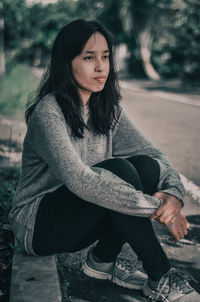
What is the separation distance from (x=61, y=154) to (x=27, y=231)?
0.49 metres

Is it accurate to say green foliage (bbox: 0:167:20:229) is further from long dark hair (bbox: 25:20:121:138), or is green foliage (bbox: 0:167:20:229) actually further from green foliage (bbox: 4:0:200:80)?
green foliage (bbox: 4:0:200:80)

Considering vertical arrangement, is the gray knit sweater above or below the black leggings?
above

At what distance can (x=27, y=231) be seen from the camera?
2.17m

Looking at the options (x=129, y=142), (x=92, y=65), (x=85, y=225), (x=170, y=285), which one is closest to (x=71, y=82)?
(x=92, y=65)

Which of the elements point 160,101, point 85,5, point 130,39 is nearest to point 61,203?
point 160,101

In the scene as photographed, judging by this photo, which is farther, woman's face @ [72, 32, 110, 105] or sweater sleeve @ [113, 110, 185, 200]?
sweater sleeve @ [113, 110, 185, 200]

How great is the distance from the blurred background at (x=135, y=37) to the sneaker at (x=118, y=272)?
24.0ft

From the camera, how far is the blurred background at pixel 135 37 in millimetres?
15409

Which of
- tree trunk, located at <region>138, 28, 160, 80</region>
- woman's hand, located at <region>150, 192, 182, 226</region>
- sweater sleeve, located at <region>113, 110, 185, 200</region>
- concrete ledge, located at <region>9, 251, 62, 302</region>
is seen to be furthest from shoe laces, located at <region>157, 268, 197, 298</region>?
tree trunk, located at <region>138, 28, 160, 80</region>

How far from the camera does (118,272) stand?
2.41 m

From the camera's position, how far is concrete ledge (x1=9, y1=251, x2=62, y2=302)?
2.11 m

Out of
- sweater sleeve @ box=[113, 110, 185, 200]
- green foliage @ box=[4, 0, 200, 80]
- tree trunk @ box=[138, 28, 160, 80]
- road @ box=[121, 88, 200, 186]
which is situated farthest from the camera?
tree trunk @ box=[138, 28, 160, 80]

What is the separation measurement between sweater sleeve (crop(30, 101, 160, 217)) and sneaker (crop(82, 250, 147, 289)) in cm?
55

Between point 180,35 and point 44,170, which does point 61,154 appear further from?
point 180,35
